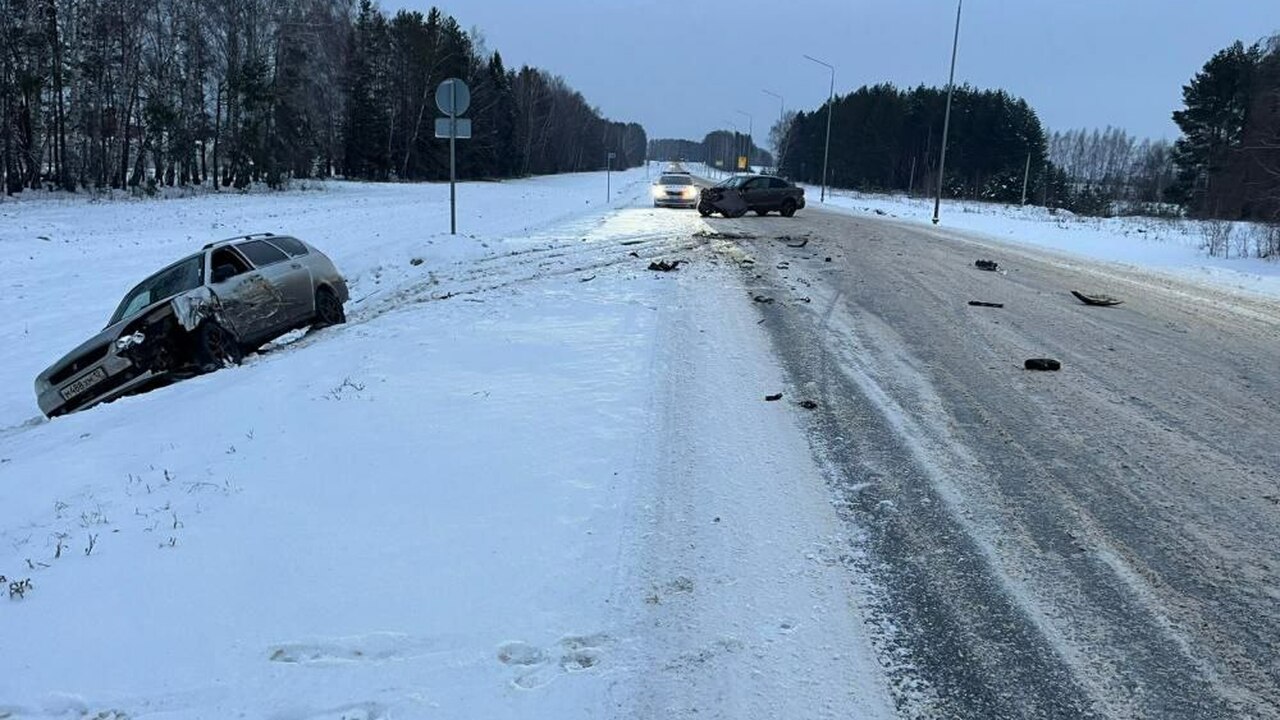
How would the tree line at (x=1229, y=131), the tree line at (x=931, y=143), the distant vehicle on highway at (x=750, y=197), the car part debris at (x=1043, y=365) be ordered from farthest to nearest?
the tree line at (x=931, y=143) → the tree line at (x=1229, y=131) → the distant vehicle on highway at (x=750, y=197) → the car part debris at (x=1043, y=365)

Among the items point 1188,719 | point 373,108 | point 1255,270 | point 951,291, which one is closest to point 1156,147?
point 373,108

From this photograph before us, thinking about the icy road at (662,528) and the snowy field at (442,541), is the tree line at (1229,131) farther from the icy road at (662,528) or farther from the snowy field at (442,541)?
the snowy field at (442,541)

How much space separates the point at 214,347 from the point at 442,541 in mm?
6676

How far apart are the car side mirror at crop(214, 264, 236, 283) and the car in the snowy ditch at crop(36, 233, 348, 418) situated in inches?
0.5

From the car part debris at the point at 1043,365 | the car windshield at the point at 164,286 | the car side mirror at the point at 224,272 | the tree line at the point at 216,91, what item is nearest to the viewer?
the car part debris at the point at 1043,365

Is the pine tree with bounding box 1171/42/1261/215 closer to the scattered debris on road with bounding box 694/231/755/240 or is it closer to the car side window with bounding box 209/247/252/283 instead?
the scattered debris on road with bounding box 694/231/755/240

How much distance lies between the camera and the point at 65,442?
21.7 ft

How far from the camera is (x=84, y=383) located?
8531 mm

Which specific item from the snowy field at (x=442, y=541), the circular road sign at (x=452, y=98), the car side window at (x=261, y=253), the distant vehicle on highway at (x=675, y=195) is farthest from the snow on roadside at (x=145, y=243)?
the snowy field at (x=442, y=541)

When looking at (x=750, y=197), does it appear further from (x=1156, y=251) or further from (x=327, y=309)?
(x=327, y=309)

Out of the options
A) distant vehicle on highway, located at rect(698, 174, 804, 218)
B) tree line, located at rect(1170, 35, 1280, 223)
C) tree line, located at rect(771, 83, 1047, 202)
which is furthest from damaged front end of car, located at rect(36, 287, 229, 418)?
tree line, located at rect(771, 83, 1047, 202)

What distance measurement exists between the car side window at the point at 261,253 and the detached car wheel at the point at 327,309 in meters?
0.70

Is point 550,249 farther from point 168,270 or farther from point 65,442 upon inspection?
point 65,442

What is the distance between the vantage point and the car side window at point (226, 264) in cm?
978
